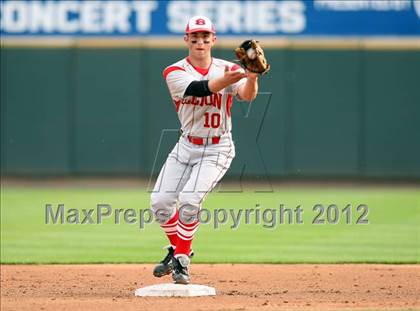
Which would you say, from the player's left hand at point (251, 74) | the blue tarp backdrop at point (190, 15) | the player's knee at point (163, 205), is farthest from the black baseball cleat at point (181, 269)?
the blue tarp backdrop at point (190, 15)

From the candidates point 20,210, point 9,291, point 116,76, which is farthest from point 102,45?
point 9,291

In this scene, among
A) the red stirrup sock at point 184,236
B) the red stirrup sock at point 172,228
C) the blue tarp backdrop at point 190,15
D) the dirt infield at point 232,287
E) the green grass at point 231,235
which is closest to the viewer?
the dirt infield at point 232,287

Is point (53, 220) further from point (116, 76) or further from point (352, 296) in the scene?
point (352, 296)

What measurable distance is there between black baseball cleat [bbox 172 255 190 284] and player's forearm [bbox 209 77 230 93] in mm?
1311

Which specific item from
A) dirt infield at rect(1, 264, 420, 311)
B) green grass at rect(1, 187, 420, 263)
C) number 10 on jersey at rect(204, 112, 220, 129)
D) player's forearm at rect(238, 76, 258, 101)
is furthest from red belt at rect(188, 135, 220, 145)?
green grass at rect(1, 187, 420, 263)

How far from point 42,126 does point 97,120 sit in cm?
110

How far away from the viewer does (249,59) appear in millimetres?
6578

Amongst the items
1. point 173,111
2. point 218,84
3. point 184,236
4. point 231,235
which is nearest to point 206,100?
point 218,84

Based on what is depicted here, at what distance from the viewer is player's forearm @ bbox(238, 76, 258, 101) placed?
6742 millimetres

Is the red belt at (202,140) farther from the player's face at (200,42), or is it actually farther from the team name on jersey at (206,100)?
the player's face at (200,42)

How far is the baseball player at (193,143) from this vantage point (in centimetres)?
704

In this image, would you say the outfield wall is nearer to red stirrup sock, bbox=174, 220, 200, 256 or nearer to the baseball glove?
red stirrup sock, bbox=174, 220, 200, 256
